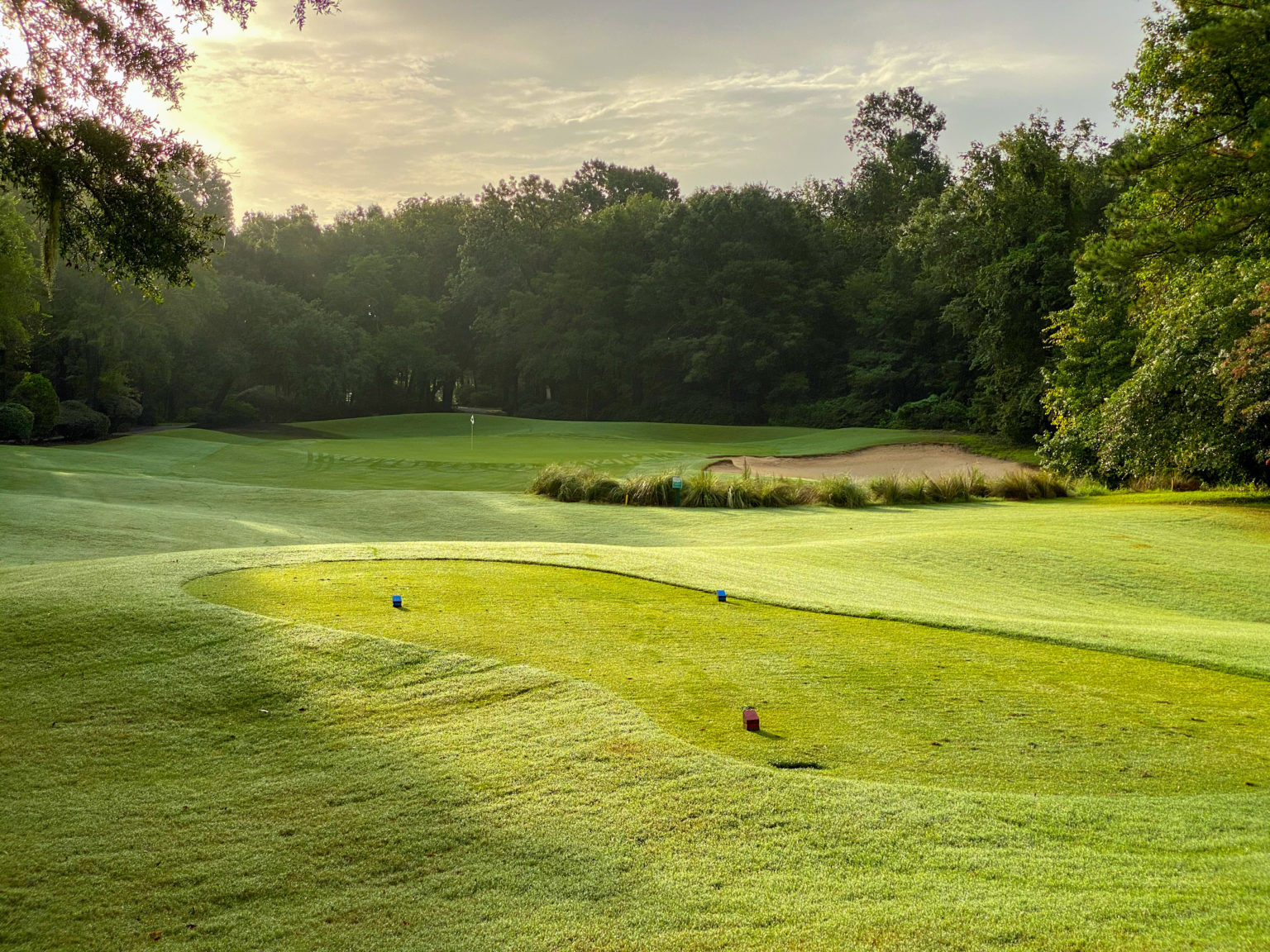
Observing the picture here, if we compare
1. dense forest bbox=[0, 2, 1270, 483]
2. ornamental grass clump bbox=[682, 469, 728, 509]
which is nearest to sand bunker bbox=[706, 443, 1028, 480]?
dense forest bbox=[0, 2, 1270, 483]

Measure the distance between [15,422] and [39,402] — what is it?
2.49 m

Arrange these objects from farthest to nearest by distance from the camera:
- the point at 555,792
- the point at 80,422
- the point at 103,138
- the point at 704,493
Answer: the point at 80,422 < the point at 704,493 < the point at 103,138 < the point at 555,792

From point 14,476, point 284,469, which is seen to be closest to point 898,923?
point 14,476

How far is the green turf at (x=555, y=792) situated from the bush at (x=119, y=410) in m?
34.1

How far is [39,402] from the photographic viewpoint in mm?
34781

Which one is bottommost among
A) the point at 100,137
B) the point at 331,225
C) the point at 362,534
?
the point at 362,534

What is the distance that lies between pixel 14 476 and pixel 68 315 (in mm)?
24589

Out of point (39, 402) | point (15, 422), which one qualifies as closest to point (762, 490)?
point (15, 422)

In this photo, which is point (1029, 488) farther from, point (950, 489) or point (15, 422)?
point (15, 422)

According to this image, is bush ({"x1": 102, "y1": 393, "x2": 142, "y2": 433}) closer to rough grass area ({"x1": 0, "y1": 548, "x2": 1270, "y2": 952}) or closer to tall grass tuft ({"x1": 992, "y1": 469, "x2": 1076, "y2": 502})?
tall grass tuft ({"x1": 992, "y1": 469, "x2": 1076, "y2": 502})

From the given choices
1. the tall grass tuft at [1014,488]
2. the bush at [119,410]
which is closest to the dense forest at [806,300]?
the bush at [119,410]

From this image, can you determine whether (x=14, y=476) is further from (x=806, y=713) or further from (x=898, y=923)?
(x=898, y=923)

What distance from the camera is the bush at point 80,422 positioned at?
35625 millimetres

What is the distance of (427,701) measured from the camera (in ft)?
18.9
